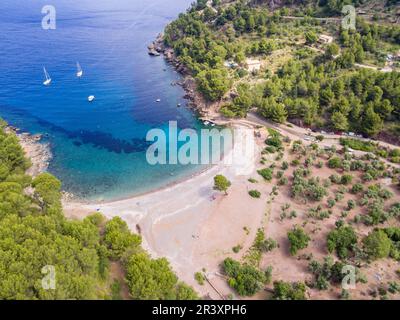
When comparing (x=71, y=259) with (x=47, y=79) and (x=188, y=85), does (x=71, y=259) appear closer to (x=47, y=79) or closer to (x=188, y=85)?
(x=188, y=85)

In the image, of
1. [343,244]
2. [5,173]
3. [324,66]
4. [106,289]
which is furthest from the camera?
[324,66]

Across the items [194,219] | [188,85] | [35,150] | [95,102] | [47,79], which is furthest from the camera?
[47,79]

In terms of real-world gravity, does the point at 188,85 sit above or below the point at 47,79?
below

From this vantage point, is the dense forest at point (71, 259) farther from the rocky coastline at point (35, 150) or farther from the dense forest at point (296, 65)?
the dense forest at point (296, 65)

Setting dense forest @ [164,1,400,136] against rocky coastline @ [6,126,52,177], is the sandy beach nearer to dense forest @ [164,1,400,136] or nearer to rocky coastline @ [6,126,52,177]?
rocky coastline @ [6,126,52,177]

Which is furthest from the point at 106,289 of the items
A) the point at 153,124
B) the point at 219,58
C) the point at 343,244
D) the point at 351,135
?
the point at 219,58

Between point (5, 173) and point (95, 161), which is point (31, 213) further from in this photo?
point (95, 161)

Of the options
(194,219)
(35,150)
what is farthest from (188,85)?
(194,219)
